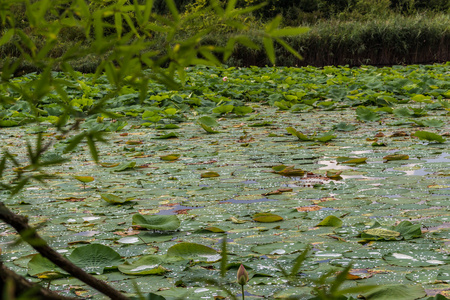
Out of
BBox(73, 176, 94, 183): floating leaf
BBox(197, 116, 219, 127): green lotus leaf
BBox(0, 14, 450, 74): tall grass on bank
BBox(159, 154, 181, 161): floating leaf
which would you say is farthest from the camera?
BBox(0, 14, 450, 74): tall grass on bank

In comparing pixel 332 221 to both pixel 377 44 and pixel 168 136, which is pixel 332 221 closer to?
pixel 168 136

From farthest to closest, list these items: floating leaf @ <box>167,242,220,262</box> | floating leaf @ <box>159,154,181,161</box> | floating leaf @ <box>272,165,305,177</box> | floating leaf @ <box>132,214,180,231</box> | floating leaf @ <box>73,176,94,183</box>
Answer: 1. floating leaf @ <box>159,154,181,161</box>
2. floating leaf @ <box>272,165,305,177</box>
3. floating leaf @ <box>73,176,94,183</box>
4. floating leaf @ <box>132,214,180,231</box>
5. floating leaf @ <box>167,242,220,262</box>

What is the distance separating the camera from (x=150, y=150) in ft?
9.81

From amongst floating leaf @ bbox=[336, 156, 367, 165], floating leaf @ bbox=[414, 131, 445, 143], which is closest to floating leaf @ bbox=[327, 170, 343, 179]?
floating leaf @ bbox=[336, 156, 367, 165]

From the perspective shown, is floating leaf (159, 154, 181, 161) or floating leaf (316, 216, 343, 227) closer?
floating leaf (316, 216, 343, 227)

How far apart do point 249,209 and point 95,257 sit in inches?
24.4

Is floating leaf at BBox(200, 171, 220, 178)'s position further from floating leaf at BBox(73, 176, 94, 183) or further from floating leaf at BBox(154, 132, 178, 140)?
floating leaf at BBox(154, 132, 178, 140)

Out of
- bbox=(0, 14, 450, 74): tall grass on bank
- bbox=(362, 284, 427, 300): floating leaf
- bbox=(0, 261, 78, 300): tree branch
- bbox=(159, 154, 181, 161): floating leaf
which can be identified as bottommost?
bbox=(0, 14, 450, 74): tall grass on bank

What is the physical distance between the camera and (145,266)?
1.20 m

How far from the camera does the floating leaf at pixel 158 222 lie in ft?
4.76

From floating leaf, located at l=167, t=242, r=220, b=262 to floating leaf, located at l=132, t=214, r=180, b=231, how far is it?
180 millimetres

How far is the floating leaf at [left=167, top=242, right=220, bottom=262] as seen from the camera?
4.15 ft

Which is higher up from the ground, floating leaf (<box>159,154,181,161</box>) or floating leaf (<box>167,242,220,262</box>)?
floating leaf (<box>167,242,220,262</box>)

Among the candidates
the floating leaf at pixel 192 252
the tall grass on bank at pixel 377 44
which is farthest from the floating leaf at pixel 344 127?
the tall grass on bank at pixel 377 44
